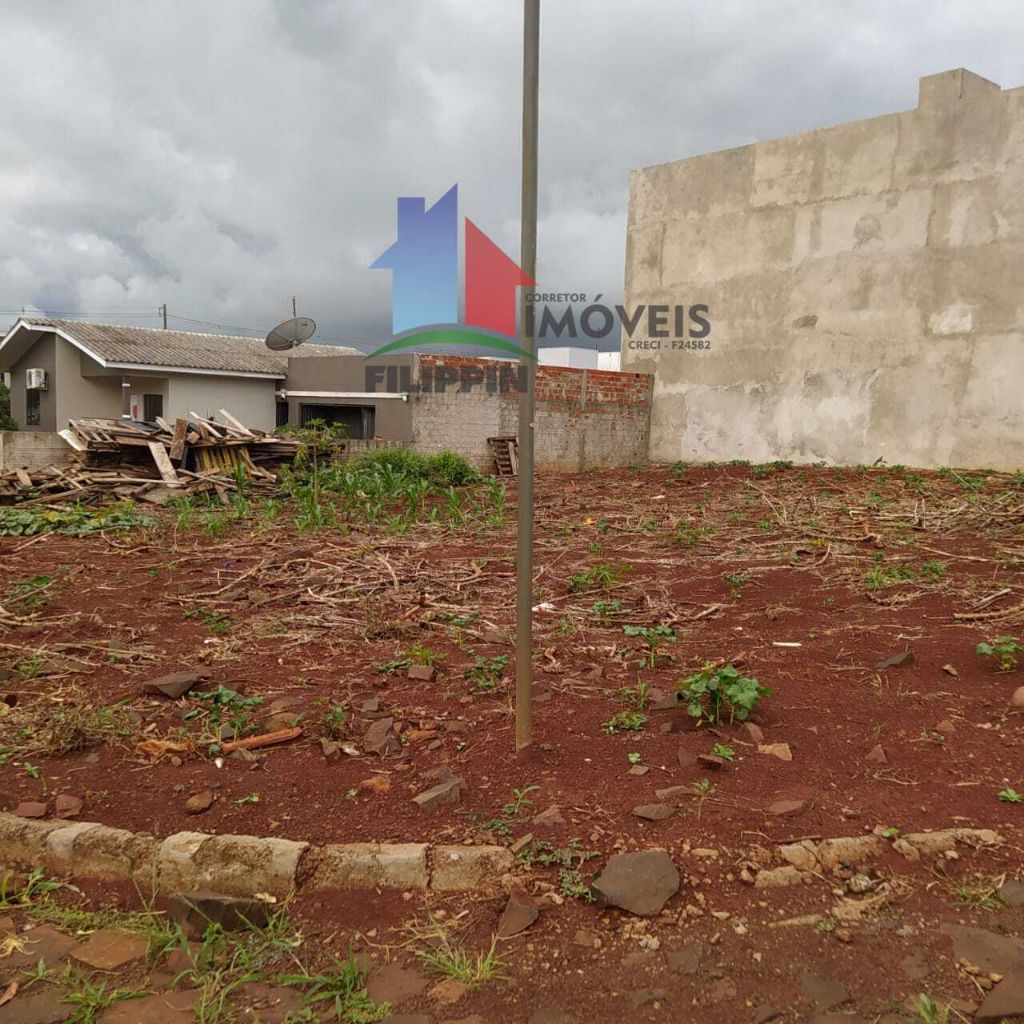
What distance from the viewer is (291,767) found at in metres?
2.77

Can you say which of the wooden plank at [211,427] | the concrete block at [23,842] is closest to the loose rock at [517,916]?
the concrete block at [23,842]

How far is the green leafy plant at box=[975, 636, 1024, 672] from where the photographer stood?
3344mm

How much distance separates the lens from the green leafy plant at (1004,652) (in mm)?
3344

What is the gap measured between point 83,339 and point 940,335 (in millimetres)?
19324

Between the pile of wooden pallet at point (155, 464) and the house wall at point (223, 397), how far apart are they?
972 centimetres

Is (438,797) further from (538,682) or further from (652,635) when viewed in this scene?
(652,635)

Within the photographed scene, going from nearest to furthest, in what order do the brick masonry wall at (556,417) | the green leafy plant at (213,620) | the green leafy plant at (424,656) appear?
the green leafy plant at (424,656), the green leafy plant at (213,620), the brick masonry wall at (556,417)

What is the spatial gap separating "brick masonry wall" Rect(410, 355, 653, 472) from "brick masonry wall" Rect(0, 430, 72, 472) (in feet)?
16.4

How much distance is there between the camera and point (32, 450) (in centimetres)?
1082

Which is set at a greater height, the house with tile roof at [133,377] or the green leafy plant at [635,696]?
the house with tile roof at [133,377]

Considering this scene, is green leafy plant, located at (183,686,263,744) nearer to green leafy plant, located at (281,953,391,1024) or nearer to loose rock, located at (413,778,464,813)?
loose rock, located at (413,778,464,813)

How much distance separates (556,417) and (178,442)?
5882 mm

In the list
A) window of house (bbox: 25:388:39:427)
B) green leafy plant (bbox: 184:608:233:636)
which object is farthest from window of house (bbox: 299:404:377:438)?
green leafy plant (bbox: 184:608:233:636)

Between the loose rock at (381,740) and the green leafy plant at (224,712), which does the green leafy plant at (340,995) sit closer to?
the loose rock at (381,740)
